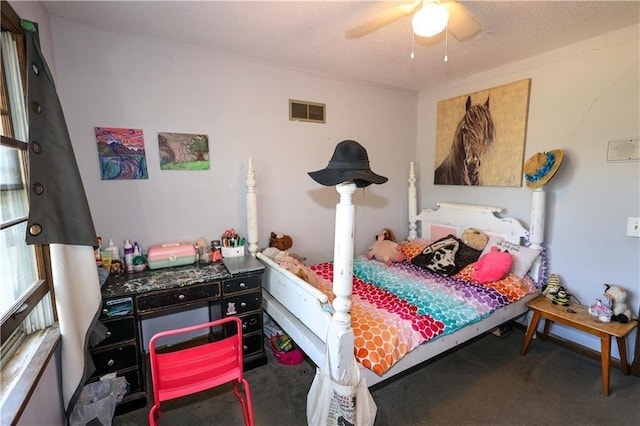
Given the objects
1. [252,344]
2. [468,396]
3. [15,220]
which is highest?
[15,220]

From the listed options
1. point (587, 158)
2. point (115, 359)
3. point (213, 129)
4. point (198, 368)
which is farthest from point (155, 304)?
point (587, 158)

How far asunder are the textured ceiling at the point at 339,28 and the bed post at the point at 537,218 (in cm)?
116

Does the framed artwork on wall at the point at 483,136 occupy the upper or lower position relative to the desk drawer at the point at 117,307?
upper

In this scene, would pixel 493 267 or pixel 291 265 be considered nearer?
pixel 291 265

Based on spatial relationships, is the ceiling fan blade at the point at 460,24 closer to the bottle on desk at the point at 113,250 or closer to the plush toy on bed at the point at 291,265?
the plush toy on bed at the point at 291,265

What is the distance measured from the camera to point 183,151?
2.33 meters

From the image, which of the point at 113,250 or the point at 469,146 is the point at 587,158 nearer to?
the point at 469,146

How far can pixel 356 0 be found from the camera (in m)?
1.67

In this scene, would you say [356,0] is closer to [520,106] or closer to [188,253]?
[520,106]

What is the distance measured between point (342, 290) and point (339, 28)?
172 cm

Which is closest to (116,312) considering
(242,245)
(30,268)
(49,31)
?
(30,268)

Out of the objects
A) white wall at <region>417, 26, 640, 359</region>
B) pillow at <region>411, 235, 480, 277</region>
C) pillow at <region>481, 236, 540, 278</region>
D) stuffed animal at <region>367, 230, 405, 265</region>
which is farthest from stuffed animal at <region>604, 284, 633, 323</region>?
stuffed animal at <region>367, 230, 405, 265</region>

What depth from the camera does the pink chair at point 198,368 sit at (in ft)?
4.41

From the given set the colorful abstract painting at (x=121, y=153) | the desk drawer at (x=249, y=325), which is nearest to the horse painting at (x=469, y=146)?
the desk drawer at (x=249, y=325)
